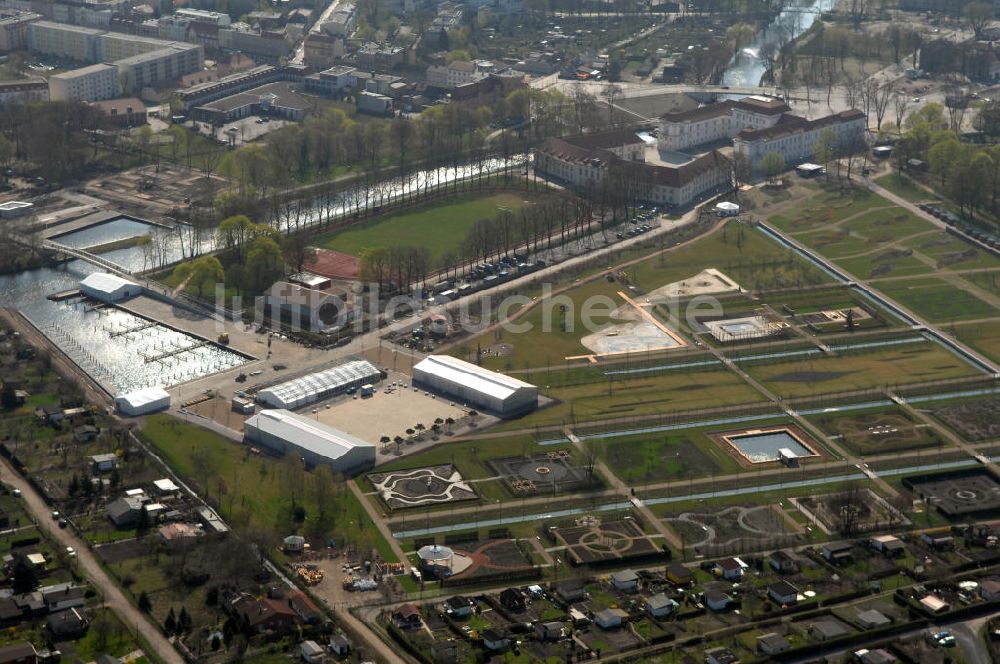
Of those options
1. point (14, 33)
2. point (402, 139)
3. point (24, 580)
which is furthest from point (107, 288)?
point (14, 33)

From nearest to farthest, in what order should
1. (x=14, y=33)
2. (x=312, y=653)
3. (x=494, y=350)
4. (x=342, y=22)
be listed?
1. (x=312, y=653)
2. (x=494, y=350)
3. (x=14, y=33)
4. (x=342, y=22)

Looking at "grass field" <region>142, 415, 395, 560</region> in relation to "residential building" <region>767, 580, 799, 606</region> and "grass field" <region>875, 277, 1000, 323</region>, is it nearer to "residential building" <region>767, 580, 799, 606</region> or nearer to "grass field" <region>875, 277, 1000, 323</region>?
"residential building" <region>767, 580, 799, 606</region>

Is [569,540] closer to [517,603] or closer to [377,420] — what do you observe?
[517,603]

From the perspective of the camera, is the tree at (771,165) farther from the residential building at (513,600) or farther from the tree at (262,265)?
the residential building at (513,600)

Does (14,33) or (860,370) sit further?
(14,33)

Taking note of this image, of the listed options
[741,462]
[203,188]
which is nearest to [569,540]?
[741,462]

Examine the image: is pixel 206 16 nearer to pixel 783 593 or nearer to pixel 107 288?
pixel 107 288

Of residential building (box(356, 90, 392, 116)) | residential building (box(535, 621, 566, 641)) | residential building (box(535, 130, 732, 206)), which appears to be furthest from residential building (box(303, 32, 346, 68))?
residential building (box(535, 621, 566, 641))
